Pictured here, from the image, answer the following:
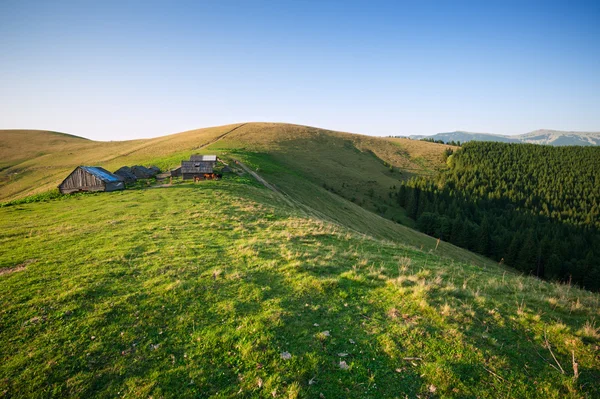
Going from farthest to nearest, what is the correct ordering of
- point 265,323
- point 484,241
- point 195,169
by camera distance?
1. point 484,241
2. point 195,169
3. point 265,323

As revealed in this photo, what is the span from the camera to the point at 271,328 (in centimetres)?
805

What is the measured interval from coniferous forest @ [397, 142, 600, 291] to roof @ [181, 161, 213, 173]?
63.6 meters

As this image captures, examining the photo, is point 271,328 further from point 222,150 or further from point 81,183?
point 222,150

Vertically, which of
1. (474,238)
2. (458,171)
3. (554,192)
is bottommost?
(474,238)

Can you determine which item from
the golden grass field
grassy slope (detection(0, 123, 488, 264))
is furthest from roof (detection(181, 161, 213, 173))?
the golden grass field

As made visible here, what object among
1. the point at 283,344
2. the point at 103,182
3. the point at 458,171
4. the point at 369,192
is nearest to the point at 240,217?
the point at 283,344

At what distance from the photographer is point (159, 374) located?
21.6 ft

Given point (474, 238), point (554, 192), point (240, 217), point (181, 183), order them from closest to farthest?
point (240, 217)
point (181, 183)
point (474, 238)
point (554, 192)

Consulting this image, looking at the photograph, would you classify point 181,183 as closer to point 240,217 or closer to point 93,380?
point 240,217

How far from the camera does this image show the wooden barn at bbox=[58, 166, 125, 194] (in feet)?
115

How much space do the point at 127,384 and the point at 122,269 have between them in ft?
23.6

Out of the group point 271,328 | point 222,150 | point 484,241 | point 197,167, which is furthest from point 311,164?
point 271,328

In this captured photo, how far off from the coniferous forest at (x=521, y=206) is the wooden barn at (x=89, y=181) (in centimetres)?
7567

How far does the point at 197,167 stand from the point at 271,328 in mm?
38665
